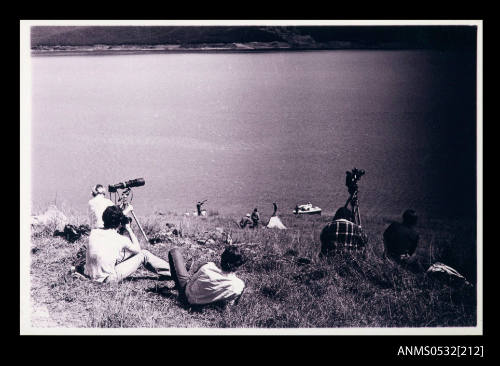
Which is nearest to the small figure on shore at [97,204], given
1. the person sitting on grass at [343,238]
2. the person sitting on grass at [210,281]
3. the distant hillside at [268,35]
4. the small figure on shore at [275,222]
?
the person sitting on grass at [210,281]

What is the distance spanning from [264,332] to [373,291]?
1223 millimetres

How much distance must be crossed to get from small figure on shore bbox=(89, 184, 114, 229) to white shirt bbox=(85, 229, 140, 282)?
498mm

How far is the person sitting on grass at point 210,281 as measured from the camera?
201 inches

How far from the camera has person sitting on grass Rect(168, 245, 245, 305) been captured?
5094mm

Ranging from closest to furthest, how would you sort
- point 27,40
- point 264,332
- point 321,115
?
point 264,332, point 27,40, point 321,115

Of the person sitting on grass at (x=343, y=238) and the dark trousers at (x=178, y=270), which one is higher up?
the person sitting on grass at (x=343, y=238)

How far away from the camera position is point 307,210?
6.10 metres

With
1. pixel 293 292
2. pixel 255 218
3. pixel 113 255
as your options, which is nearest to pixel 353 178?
pixel 255 218

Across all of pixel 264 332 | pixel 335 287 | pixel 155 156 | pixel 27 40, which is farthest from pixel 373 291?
pixel 27 40

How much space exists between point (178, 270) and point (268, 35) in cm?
273

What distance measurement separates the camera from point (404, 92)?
606 cm

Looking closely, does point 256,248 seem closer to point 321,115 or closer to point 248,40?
point 321,115

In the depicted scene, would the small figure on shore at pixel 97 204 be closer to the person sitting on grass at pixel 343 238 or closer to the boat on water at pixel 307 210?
the boat on water at pixel 307 210

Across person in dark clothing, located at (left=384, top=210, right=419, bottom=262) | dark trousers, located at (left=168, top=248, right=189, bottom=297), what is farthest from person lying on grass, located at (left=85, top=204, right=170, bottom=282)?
person in dark clothing, located at (left=384, top=210, right=419, bottom=262)
